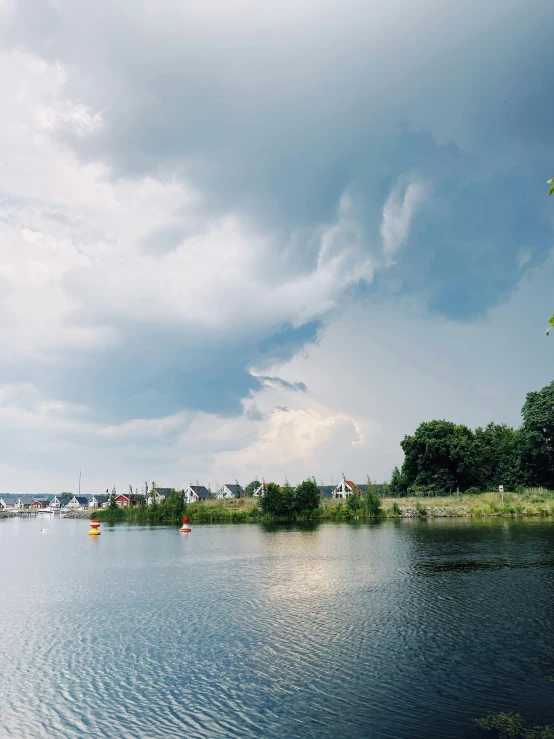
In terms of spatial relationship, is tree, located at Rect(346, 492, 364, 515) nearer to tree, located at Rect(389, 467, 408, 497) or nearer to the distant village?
the distant village

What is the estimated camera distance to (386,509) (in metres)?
73.0

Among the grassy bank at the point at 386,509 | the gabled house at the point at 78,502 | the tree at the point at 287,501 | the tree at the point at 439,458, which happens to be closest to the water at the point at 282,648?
the grassy bank at the point at 386,509

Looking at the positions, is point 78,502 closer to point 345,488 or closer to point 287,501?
point 345,488

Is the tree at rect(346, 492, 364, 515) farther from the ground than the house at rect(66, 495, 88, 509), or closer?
closer

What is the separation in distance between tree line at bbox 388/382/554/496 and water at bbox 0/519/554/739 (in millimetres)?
53824

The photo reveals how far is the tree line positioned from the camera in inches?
3093

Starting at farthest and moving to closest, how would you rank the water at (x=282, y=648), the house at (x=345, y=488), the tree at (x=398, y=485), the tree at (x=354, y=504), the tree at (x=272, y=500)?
the house at (x=345, y=488) → the tree at (x=398, y=485) → the tree at (x=272, y=500) → the tree at (x=354, y=504) → the water at (x=282, y=648)

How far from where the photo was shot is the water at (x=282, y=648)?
424 inches

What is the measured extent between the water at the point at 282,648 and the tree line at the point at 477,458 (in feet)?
177

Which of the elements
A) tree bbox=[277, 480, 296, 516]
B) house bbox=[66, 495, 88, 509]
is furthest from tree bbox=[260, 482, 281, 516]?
house bbox=[66, 495, 88, 509]

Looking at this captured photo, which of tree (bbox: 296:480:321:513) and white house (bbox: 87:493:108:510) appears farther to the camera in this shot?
white house (bbox: 87:493:108:510)

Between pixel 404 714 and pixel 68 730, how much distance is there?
677cm

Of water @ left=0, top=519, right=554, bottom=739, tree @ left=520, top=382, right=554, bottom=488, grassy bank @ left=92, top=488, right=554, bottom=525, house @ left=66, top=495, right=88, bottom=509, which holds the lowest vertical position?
→ water @ left=0, top=519, right=554, bottom=739

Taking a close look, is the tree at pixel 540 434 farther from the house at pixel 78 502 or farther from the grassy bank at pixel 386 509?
the house at pixel 78 502
